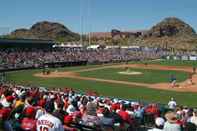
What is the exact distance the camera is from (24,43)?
77.3 meters

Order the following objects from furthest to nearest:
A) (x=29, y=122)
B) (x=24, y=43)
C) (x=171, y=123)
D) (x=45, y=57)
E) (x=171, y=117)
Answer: (x=24, y=43) < (x=45, y=57) < (x=29, y=122) < (x=171, y=123) < (x=171, y=117)

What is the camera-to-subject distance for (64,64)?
69188 mm

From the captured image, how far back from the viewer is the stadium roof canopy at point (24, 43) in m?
72.4

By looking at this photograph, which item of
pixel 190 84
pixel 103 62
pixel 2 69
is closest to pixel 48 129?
pixel 190 84

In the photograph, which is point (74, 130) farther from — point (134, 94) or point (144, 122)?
point (134, 94)

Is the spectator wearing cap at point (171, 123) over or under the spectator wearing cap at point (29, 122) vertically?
over

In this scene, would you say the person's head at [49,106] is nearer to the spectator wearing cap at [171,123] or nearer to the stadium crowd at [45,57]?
the spectator wearing cap at [171,123]

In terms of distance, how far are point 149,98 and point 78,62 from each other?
4191 cm

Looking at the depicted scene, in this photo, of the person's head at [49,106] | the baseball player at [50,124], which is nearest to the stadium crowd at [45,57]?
the person's head at [49,106]

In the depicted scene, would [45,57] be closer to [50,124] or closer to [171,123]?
[50,124]

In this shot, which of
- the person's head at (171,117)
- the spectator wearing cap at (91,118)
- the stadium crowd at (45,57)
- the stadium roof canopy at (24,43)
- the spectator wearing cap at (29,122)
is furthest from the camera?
the stadium roof canopy at (24,43)

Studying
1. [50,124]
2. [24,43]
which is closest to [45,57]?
[24,43]

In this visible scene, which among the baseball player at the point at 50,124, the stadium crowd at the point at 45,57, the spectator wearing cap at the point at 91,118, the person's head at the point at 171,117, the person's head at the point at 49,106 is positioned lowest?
the stadium crowd at the point at 45,57

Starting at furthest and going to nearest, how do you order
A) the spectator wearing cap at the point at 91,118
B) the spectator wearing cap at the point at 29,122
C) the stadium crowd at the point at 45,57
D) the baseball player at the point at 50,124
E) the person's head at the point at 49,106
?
the stadium crowd at the point at 45,57 → the person's head at the point at 49,106 → the spectator wearing cap at the point at 91,118 → the spectator wearing cap at the point at 29,122 → the baseball player at the point at 50,124
